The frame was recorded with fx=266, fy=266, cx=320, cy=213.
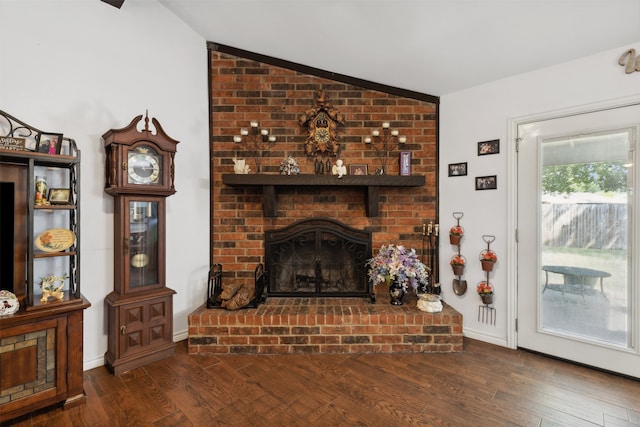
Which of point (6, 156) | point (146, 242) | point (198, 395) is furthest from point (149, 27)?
point (198, 395)

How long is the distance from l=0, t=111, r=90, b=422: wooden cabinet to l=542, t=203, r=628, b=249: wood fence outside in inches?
133

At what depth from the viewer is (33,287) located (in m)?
1.52

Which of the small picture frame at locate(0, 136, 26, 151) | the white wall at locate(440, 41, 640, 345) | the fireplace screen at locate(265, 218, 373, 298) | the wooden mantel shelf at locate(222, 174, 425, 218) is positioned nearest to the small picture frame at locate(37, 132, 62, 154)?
the small picture frame at locate(0, 136, 26, 151)

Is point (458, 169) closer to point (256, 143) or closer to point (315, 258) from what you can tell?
point (315, 258)

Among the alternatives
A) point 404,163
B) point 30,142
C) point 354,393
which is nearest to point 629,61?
point 404,163

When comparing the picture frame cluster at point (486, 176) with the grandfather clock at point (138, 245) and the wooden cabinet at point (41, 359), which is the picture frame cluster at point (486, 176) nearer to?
the grandfather clock at point (138, 245)

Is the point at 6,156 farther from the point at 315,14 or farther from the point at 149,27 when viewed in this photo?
the point at 315,14

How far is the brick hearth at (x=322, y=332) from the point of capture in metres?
2.17

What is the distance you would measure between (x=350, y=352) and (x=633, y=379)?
6.40 ft

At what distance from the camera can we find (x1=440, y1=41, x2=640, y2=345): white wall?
1.96 metres

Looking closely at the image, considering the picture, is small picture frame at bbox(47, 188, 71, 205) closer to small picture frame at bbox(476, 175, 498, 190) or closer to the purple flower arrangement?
the purple flower arrangement

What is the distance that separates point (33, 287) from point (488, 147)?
3.45 meters

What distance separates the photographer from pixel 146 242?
2061mm

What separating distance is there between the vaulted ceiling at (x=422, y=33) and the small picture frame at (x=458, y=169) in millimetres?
732
